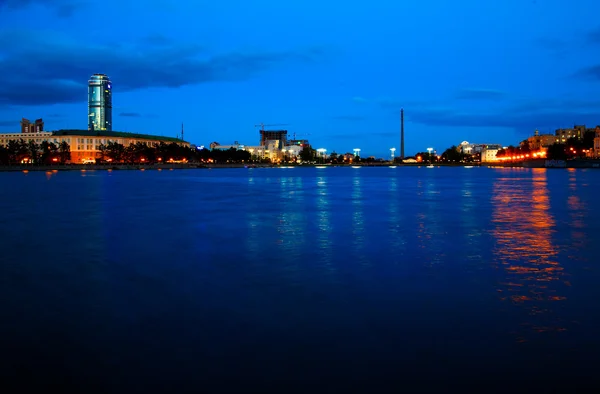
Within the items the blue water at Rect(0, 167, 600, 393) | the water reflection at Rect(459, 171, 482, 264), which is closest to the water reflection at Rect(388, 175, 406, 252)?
the blue water at Rect(0, 167, 600, 393)

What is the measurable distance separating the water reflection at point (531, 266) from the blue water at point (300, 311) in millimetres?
57

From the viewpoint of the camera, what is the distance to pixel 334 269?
1233 cm

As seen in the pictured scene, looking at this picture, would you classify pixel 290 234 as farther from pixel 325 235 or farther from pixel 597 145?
pixel 597 145

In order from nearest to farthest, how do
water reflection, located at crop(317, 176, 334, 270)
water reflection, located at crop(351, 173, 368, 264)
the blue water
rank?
the blue water
water reflection, located at crop(317, 176, 334, 270)
water reflection, located at crop(351, 173, 368, 264)

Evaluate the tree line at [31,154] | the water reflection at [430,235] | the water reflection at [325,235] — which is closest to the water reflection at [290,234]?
the water reflection at [325,235]

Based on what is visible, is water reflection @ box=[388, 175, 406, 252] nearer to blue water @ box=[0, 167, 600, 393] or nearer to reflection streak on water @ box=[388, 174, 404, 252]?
reflection streak on water @ box=[388, 174, 404, 252]

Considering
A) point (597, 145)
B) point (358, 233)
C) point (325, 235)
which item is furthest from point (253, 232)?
point (597, 145)

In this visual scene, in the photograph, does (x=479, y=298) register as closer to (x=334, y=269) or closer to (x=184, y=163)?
(x=334, y=269)

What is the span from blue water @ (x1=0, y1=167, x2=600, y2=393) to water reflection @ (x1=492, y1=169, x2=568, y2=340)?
0.19 ft

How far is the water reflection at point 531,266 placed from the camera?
878cm

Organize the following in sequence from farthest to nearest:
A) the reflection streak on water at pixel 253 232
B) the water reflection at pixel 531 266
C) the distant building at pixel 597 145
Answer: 1. the distant building at pixel 597 145
2. the reflection streak on water at pixel 253 232
3. the water reflection at pixel 531 266

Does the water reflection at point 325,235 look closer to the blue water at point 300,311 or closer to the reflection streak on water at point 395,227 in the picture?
the blue water at point 300,311

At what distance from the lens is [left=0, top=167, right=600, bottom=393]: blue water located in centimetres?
633

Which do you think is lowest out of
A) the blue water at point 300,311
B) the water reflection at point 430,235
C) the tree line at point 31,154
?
the blue water at point 300,311
